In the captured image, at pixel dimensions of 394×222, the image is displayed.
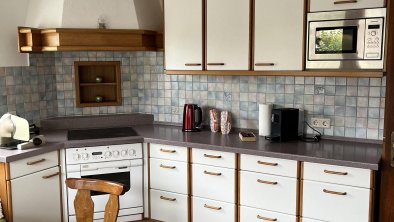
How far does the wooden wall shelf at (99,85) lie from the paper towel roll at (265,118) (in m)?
1.45

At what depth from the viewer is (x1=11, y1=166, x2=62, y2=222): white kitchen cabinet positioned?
111 inches

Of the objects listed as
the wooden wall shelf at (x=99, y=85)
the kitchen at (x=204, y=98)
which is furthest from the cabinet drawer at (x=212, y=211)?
the wooden wall shelf at (x=99, y=85)

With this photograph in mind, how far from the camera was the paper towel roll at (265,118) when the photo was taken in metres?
3.18

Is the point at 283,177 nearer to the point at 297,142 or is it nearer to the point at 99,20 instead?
the point at 297,142

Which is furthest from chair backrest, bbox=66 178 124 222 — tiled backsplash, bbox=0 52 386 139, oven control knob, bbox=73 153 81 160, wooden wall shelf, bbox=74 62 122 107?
wooden wall shelf, bbox=74 62 122 107

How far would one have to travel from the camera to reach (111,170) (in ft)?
10.7

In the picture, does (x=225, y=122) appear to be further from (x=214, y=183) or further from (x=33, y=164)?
(x=33, y=164)

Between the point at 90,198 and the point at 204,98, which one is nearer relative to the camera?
the point at 90,198

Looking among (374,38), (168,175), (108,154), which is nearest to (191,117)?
(168,175)

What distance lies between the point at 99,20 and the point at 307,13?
171 centimetres

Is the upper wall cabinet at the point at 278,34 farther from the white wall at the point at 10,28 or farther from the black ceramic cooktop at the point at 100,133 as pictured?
the white wall at the point at 10,28

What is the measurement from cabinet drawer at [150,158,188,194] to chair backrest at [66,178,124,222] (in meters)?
1.08

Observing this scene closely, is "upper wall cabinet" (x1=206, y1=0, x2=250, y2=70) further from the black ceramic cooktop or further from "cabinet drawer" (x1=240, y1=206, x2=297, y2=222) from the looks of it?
"cabinet drawer" (x1=240, y1=206, x2=297, y2=222)

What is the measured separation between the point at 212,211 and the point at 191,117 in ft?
2.81
